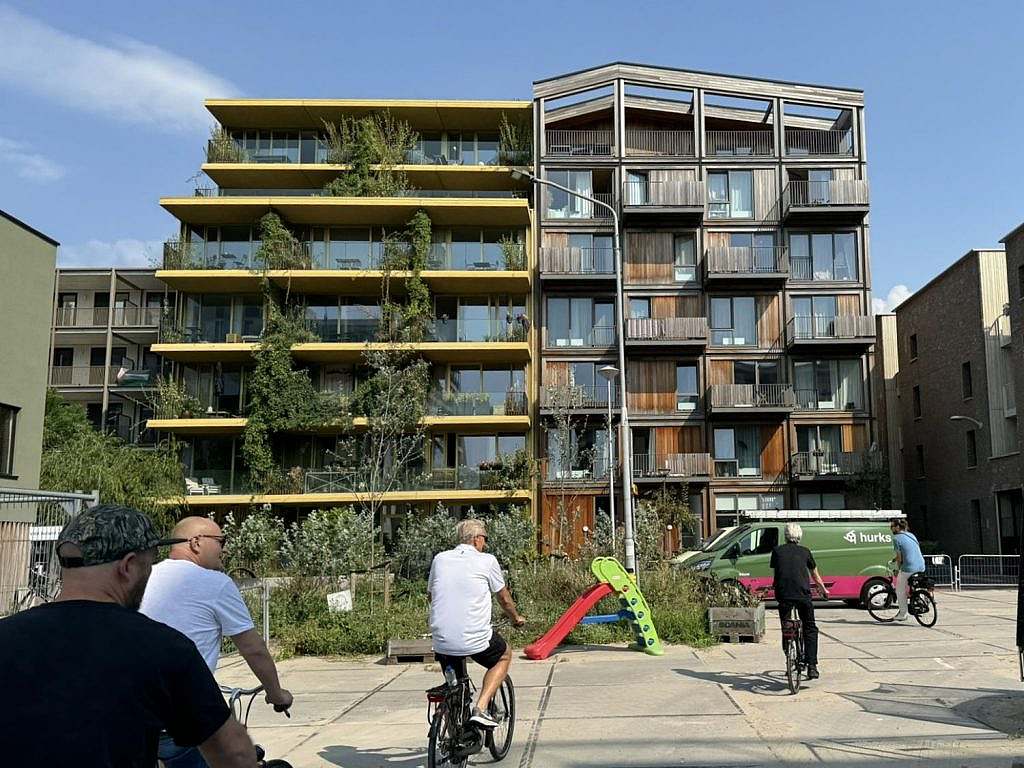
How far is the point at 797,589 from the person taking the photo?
11.0 metres

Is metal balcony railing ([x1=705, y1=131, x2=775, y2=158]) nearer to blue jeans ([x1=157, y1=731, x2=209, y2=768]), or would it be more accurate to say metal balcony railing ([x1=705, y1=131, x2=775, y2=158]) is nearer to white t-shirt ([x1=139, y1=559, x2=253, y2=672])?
white t-shirt ([x1=139, y1=559, x2=253, y2=672])

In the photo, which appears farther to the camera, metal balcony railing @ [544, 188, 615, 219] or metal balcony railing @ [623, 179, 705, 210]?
metal balcony railing @ [544, 188, 615, 219]

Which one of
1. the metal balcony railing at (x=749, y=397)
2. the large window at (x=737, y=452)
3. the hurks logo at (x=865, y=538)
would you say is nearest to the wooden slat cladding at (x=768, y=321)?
the metal balcony railing at (x=749, y=397)

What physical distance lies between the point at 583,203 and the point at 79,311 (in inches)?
968

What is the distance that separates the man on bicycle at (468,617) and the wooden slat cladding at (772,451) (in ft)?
112

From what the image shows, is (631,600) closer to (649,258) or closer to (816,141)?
(649,258)

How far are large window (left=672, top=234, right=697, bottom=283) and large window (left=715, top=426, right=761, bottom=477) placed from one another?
22.0ft

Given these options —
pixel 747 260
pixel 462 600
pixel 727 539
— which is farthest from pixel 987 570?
pixel 462 600

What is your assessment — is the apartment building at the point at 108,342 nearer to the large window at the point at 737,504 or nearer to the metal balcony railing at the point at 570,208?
the metal balcony railing at the point at 570,208

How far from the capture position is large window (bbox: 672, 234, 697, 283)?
41250mm

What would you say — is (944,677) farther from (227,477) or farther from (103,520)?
(227,477)

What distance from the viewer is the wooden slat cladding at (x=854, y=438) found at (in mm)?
40031

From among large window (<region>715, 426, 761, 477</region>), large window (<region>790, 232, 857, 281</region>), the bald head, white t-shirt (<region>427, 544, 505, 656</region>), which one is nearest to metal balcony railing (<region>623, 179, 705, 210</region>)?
large window (<region>790, 232, 857, 281</region>)

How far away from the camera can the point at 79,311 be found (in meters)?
45.7
